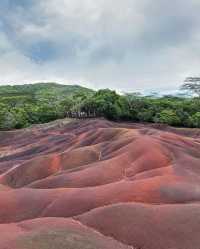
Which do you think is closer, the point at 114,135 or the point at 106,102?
the point at 114,135

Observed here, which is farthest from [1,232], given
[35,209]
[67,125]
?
[67,125]

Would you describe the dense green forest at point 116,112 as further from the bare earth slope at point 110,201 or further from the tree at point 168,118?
the bare earth slope at point 110,201

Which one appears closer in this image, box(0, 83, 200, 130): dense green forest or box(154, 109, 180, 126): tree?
box(154, 109, 180, 126): tree

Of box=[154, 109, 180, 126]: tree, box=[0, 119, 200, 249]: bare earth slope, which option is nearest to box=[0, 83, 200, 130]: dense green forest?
box=[154, 109, 180, 126]: tree

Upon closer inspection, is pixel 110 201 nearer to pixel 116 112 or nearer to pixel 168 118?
pixel 168 118

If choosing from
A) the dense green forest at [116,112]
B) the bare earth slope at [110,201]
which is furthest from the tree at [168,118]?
the bare earth slope at [110,201]

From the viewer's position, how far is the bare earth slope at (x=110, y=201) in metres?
17.3

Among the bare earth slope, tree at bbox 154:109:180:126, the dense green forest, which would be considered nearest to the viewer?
the bare earth slope

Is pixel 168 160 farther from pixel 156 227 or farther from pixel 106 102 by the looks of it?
pixel 106 102

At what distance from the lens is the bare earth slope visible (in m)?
17.3

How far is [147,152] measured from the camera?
1576 inches

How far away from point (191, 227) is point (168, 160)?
21099 millimetres

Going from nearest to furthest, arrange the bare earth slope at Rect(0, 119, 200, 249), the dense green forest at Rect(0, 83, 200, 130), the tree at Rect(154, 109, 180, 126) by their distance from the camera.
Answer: the bare earth slope at Rect(0, 119, 200, 249), the tree at Rect(154, 109, 180, 126), the dense green forest at Rect(0, 83, 200, 130)

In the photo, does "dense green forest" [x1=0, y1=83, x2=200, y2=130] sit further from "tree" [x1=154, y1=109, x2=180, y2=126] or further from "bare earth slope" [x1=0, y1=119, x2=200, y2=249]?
"bare earth slope" [x1=0, y1=119, x2=200, y2=249]
